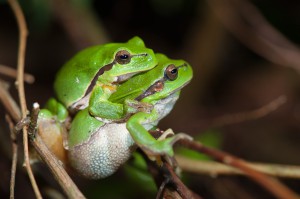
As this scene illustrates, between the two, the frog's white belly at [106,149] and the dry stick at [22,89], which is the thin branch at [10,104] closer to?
the dry stick at [22,89]

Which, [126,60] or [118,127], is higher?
[126,60]

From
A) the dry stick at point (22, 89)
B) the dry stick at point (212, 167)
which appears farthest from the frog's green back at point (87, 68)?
the dry stick at point (212, 167)

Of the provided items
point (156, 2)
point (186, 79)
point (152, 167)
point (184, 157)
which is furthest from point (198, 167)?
point (156, 2)

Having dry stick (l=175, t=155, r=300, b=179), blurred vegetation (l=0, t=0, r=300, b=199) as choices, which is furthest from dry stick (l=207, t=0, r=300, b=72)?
dry stick (l=175, t=155, r=300, b=179)

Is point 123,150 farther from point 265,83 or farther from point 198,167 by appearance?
point 265,83

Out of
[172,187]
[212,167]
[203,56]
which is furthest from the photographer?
[203,56]

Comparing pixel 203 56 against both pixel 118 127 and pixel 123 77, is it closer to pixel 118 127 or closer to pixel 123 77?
pixel 123 77

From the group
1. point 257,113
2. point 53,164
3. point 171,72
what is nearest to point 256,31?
point 257,113
